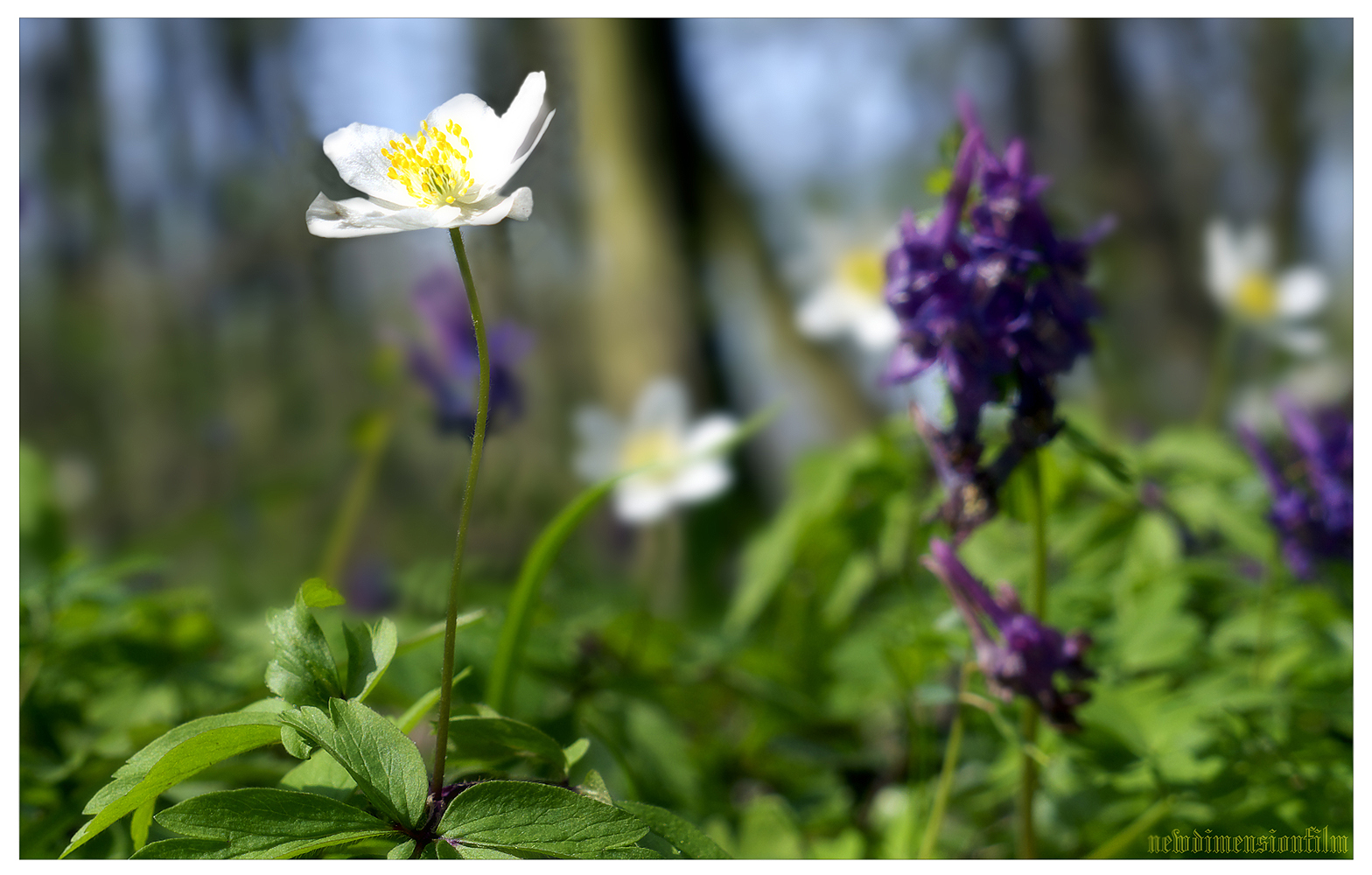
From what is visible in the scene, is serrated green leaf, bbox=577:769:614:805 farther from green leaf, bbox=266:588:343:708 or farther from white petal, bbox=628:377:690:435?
white petal, bbox=628:377:690:435

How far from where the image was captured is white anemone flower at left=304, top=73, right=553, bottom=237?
52cm

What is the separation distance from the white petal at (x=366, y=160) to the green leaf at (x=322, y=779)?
13.7 inches

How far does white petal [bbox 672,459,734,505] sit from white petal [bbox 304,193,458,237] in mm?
1161

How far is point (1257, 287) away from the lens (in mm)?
1963

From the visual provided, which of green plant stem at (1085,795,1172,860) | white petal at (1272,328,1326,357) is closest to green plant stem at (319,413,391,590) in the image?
green plant stem at (1085,795,1172,860)

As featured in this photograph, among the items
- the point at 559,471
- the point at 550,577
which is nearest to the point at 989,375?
the point at 550,577

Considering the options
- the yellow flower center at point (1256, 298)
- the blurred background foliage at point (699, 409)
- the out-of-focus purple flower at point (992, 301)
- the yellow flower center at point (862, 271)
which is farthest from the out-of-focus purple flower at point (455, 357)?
the yellow flower center at point (1256, 298)

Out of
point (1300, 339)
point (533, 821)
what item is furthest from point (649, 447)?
point (533, 821)

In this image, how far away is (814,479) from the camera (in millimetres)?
1275

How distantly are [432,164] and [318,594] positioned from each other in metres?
0.27

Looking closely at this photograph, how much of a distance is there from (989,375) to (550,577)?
3.22 feet

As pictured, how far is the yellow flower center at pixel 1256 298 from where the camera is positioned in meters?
1.91

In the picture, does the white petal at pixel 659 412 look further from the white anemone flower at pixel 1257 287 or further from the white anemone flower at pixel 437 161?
the white anemone flower at pixel 437 161

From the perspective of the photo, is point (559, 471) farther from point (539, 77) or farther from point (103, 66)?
point (539, 77)
